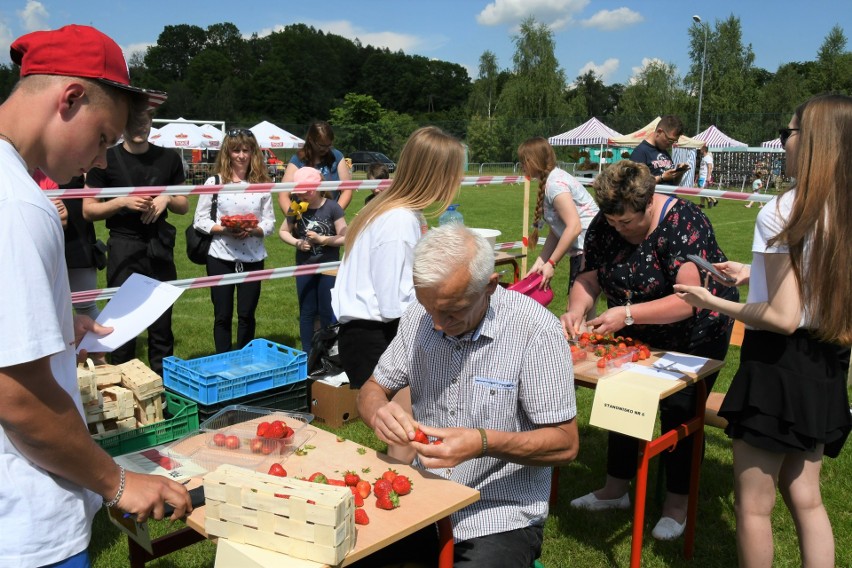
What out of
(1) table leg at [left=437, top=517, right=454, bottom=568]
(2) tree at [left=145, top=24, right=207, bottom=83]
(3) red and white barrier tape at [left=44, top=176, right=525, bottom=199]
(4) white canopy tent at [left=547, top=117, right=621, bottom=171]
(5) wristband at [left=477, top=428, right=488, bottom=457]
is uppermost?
(2) tree at [left=145, top=24, right=207, bottom=83]

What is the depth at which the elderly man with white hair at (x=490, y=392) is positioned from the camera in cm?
228

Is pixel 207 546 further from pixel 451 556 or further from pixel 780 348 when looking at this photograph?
pixel 780 348

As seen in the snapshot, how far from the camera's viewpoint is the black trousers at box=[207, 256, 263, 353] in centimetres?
589

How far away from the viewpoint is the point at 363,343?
12.3ft

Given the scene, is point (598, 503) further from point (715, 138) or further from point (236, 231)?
point (715, 138)

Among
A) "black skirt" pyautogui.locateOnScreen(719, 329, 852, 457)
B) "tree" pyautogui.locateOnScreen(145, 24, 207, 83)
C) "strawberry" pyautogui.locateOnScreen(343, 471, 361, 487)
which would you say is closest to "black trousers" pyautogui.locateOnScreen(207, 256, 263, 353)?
"strawberry" pyautogui.locateOnScreen(343, 471, 361, 487)

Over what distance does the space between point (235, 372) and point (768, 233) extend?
382cm

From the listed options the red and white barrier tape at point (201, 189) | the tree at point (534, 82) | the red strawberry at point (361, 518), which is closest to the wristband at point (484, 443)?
the red strawberry at point (361, 518)

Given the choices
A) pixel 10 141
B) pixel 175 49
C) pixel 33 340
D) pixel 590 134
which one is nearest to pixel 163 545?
pixel 33 340

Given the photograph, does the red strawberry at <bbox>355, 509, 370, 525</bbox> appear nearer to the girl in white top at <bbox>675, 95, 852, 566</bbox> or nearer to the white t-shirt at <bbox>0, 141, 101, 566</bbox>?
the white t-shirt at <bbox>0, 141, 101, 566</bbox>

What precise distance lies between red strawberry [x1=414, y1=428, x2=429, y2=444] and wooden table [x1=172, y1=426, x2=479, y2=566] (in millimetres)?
170

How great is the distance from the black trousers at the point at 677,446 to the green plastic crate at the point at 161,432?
8.73 feet

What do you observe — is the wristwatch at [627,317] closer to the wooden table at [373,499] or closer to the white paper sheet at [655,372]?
the white paper sheet at [655,372]

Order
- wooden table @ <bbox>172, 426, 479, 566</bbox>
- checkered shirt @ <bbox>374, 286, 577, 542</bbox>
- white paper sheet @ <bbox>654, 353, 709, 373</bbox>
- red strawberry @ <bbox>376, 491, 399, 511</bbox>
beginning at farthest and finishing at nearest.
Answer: white paper sheet @ <bbox>654, 353, 709, 373</bbox> < checkered shirt @ <bbox>374, 286, 577, 542</bbox> < red strawberry @ <bbox>376, 491, 399, 511</bbox> < wooden table @ <bbox>172, 426, 479, 566</bbox>
